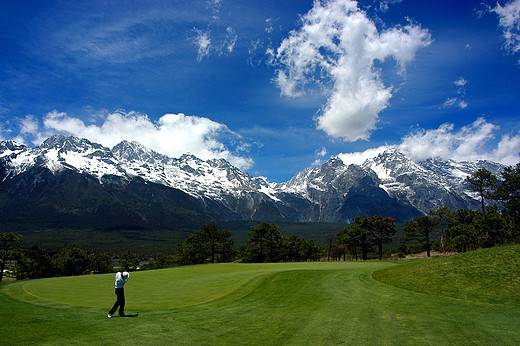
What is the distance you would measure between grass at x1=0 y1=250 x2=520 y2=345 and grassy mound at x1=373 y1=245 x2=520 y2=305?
3.31ft

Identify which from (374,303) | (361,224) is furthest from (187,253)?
(374,303)

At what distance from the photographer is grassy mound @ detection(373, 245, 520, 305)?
64.1ft

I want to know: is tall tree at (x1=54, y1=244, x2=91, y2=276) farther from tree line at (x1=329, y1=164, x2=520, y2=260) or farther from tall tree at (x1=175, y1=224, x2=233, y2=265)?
tree line at (x1=329, y1=164, x2=520, y2=260)

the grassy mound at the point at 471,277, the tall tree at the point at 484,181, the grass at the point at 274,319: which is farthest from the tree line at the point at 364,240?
the grass at the point at 274,319

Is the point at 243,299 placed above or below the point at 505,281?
below

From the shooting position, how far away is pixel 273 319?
15.1 meters

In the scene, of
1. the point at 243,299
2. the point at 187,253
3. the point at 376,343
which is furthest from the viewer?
the point at 187,253

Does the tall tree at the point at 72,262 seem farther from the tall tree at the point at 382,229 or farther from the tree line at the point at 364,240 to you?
the tall tree at the point at 382,229

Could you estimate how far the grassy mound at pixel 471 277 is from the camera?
1953 cm

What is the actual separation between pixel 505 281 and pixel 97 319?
2521 centimetres

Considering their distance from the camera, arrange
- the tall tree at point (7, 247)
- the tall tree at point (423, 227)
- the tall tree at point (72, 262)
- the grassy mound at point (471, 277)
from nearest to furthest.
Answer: the grassy mound at point (471, 277), the tall tree at point (7, 247), the tall tree at point (423, 227), the tall tree at point (72, 262)

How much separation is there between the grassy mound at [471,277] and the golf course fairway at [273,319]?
126cm

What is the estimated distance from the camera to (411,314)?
15.4 meters

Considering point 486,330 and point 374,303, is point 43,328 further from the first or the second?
point 486,330
